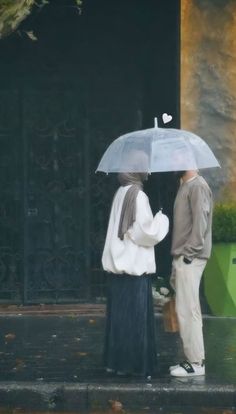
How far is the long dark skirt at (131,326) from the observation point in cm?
944

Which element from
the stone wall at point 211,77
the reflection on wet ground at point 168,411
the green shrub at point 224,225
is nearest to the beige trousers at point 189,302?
the reflection on wet ground at point 168,411

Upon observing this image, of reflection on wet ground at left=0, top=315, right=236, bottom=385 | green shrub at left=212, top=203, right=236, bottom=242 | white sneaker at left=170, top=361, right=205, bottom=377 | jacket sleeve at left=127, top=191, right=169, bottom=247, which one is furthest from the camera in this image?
green shrub at left=212, top=203, right=236, bottom=242

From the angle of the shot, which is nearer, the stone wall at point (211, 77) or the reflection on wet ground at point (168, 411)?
the reflection on wet ground at point (168, 411)

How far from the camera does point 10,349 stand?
10.9 meters

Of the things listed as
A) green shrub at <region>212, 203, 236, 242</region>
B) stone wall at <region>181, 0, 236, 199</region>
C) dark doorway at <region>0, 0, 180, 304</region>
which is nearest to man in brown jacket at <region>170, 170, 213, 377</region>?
green shrub at <region>212, 203, 236, 242</region>

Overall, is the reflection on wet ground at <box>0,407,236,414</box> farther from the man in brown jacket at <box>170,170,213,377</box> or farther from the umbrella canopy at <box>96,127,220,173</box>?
the umbrella canopy at <box>96,127,220,173</box>

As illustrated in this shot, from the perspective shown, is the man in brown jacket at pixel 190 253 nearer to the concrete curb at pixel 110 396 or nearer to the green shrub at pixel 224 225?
the concrete curb at pixel 110 396

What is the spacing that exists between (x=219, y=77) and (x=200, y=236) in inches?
155

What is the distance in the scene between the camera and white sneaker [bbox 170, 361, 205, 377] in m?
9.50

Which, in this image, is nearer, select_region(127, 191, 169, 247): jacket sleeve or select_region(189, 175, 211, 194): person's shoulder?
select_region(127, 191, 169, 247): jacket sleeve

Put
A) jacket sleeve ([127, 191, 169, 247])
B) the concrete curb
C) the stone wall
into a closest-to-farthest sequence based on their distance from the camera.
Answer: the concrete curb → jacket sleeve ([127, 191, 169, 247]) → the stone wall

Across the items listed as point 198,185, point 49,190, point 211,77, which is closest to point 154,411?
point 198,185

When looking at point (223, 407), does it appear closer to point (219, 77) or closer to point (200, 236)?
point (200, 236)

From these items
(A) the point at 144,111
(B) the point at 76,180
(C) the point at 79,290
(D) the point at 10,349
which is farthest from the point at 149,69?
(D) the point at 10,349
